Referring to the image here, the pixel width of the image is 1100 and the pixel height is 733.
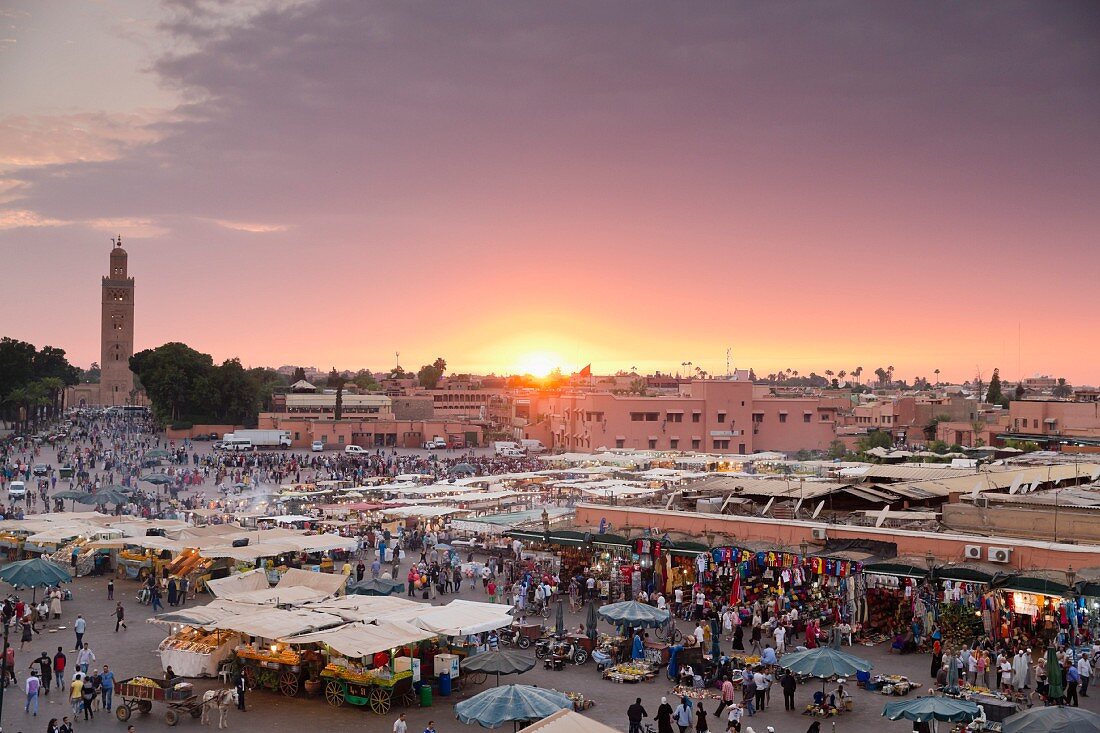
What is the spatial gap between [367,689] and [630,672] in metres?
4.66

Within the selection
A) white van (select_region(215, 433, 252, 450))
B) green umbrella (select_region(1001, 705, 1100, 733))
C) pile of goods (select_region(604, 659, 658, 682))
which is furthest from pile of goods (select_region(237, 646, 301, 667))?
white van (select_region(215, 433, 252, 450))

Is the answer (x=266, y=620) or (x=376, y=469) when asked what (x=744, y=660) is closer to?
(x=266, y=620)

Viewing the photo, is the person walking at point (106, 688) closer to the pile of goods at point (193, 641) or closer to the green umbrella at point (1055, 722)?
the pile of goods at point (193, 641)

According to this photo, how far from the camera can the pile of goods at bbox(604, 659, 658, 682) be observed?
59.7ft

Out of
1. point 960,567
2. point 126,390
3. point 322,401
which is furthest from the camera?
point 126,390

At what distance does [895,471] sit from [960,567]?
11.4 meters

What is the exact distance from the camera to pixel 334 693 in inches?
669

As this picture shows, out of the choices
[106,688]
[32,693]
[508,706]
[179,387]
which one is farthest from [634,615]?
[179,387]

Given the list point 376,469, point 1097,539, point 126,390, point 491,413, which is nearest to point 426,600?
point 1097,539

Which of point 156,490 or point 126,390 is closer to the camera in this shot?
point 156,490

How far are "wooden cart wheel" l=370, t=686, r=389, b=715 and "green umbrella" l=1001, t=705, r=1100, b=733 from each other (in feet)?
29.9

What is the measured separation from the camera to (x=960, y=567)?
64.2ft

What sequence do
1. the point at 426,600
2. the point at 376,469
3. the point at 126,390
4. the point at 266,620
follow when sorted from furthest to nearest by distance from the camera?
1. the point at 126,390
2. the point at 376,469
3. the point at 426,600
4. the point at 266,620

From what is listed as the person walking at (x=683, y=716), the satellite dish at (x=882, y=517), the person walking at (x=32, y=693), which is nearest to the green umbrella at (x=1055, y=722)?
the person walking at (x=683, y=716)
